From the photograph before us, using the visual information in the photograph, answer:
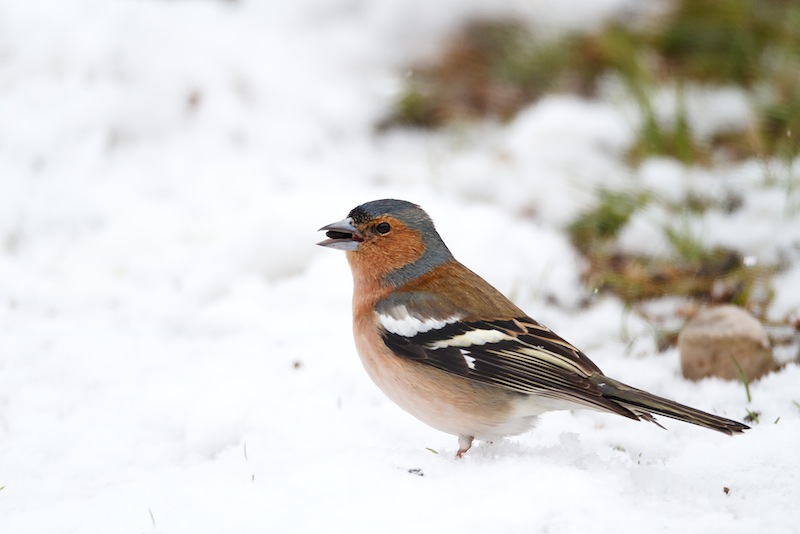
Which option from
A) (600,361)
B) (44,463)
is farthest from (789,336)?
(44,463)

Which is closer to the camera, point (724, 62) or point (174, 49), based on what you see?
point (174, 49)

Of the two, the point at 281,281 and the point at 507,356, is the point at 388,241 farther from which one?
the point at 281,281

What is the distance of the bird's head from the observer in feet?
13.2

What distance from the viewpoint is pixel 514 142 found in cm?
701

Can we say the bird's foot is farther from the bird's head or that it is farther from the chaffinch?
the bird's head

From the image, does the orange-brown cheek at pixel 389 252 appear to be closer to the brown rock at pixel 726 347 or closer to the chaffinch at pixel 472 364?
the chaffinch at pixel 472 364

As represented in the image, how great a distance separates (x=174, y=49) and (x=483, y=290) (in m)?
3.93

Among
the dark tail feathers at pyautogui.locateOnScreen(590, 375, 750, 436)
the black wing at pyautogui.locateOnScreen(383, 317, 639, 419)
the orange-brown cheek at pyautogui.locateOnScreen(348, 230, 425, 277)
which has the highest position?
the orange-brown cheek at pyautogui.locateOnScreen(348, 230, 425, 277)

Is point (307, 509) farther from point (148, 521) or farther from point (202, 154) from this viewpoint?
point (202, 154)

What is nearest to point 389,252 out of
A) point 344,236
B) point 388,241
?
point 388,241

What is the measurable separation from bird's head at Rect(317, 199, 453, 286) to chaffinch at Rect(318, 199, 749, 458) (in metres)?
0.11

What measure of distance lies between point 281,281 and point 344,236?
1462mm

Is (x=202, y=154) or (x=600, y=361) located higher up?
(x=202, y=154)

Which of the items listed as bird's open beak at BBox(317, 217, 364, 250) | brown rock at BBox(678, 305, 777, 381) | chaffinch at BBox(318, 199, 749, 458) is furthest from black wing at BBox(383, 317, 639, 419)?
brown rock at BBox(678, 305, 777, 381)
